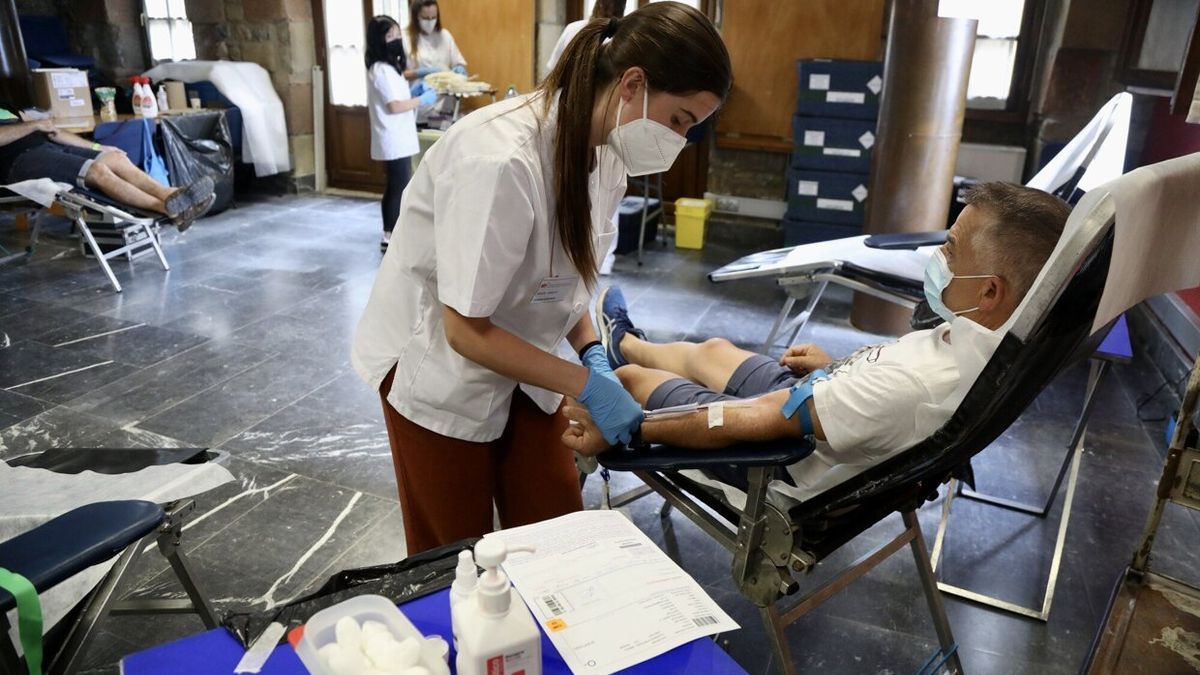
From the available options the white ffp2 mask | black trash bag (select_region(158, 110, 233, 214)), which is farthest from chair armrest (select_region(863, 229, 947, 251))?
black trash bag (select_region(158, 110, 233, 214))

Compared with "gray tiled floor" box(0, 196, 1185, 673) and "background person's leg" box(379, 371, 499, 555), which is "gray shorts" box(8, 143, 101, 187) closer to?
"gray tiled floor" box(0, 196, 1185, 673)

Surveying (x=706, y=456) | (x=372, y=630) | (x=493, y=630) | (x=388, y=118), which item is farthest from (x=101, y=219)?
(x=493, y=630)

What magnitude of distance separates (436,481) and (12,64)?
5.56m

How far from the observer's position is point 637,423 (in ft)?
4.42

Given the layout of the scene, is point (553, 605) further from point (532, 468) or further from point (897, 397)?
point (897, 397)

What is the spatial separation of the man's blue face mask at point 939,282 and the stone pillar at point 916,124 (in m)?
2.25

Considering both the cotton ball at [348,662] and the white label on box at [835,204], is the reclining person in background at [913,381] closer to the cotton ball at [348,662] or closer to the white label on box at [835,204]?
the cotton ball at [348,662]

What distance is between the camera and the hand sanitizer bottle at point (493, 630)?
0.80m

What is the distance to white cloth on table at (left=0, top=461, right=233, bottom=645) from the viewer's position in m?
1.41

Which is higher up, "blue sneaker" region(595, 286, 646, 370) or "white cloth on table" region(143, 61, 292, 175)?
"white cloth on table" region(143, 61, 292, 175)

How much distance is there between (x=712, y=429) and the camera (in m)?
1.39

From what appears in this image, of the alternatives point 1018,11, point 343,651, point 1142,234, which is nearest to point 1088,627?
point 1142,234

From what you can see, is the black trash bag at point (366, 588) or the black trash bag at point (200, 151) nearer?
the black trash bag at point (366, 588)

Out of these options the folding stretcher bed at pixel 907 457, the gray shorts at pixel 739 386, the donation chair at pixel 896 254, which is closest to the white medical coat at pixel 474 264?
the folding stretcher bed at pixel 907 457
